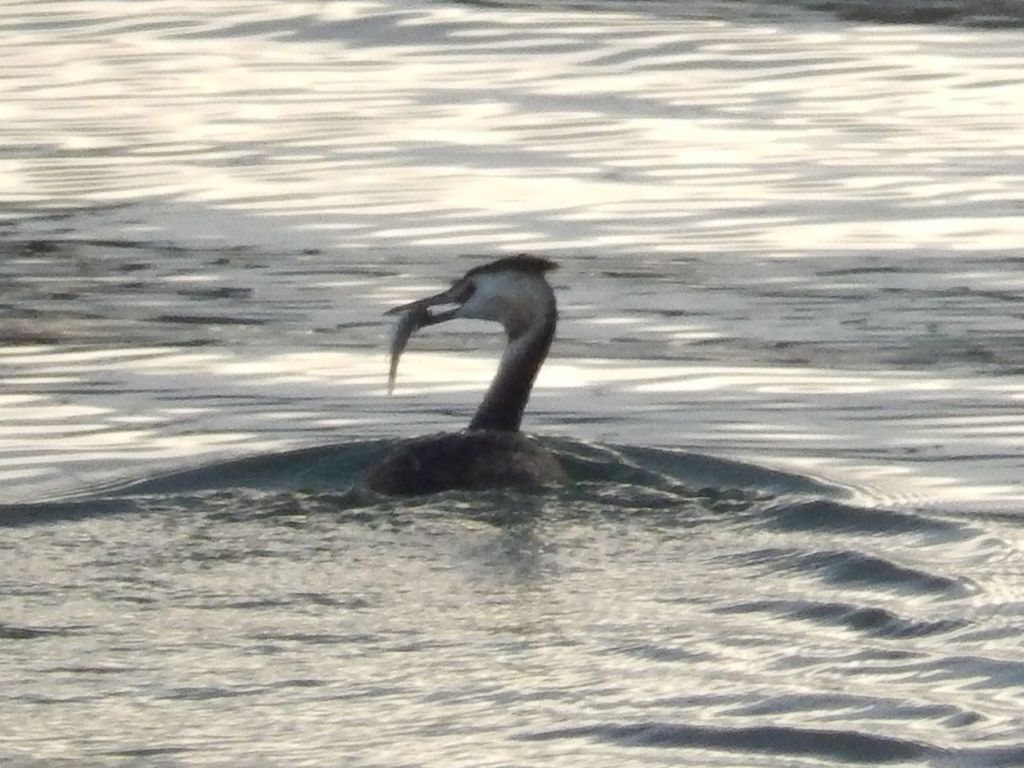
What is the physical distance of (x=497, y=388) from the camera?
11.6 metres

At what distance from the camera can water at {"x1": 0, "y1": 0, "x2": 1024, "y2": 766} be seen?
7961 mm

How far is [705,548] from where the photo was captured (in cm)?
973

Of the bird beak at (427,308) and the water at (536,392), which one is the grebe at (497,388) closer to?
the bird beak at (427,308)

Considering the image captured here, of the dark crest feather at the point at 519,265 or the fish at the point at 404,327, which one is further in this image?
the dark crest feather at the point at 519,265

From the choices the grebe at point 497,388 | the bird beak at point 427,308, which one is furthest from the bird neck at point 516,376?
the bird beak at point 427,308

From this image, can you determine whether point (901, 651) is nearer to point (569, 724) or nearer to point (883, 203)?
point (569, 724)

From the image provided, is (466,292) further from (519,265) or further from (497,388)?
(497,388)

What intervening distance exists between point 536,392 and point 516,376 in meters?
1.39

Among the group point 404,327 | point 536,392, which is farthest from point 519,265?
point 536,392

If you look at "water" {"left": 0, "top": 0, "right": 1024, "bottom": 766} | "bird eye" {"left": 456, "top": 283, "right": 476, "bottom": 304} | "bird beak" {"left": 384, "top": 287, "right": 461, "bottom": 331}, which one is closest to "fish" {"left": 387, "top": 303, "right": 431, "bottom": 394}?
"bird beak" {"left": 384, "top": 287, "right": 461, "bottom": 331}

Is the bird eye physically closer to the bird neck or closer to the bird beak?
the bird beak

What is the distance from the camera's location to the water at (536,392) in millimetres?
7961

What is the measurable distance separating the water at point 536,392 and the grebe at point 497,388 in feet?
0.55

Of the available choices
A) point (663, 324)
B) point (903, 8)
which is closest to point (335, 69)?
point (903, 8)
